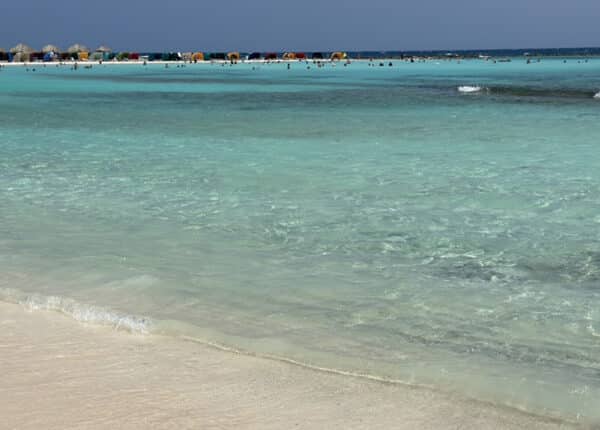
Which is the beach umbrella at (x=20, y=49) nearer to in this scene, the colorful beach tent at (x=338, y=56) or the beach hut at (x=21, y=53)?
the beach hut at (x=21, y=53)

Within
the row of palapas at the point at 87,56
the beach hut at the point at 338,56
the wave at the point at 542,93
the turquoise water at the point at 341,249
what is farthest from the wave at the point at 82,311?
the beach hut at the point at 338,56

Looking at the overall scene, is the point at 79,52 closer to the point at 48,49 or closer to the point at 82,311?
the point at 48,49

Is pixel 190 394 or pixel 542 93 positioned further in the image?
pixel 542 93

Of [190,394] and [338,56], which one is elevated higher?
[338,56]

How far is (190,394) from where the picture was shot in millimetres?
4016

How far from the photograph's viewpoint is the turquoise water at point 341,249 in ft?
15.7

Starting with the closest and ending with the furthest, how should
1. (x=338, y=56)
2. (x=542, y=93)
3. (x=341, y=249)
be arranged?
(x=341, y=249) → (x=542, y=93) → (x=338, y=56)

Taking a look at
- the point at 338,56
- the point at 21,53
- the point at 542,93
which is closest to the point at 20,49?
the point at 21,53

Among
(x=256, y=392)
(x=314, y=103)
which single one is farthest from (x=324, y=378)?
(x=314, y=103)

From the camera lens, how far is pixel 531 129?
722 inches

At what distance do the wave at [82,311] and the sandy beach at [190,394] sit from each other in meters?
0.27

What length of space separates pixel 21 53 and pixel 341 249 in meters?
106

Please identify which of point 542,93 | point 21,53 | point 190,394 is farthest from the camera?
point 21,53

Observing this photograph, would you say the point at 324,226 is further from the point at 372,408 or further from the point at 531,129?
the point at 531,129
